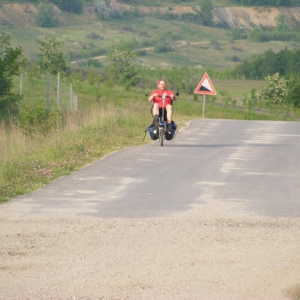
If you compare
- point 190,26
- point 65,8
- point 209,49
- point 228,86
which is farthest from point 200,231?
point 190,26

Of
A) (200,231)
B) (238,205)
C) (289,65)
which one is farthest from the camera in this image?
(289,65)

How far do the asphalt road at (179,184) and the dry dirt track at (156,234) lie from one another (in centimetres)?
2

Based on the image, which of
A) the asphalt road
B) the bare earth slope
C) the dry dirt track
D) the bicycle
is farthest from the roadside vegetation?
the bare earth slope

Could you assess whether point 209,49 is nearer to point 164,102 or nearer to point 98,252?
point 164,102

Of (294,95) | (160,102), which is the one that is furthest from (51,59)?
(160,102)

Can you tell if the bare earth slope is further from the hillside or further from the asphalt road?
the asphalt road

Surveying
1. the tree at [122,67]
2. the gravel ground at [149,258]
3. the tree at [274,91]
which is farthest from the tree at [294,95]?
the gravel ground at [149,258]

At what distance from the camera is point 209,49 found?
152500 millimetres

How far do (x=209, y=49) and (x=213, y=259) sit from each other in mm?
146631

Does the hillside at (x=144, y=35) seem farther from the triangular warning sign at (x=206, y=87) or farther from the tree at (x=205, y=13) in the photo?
the triangular warning sign at (x=206, y=87)

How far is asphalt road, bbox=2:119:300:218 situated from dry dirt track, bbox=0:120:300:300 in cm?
2

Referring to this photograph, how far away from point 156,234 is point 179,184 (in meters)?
3.91

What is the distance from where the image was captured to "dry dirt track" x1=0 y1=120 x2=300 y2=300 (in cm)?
671

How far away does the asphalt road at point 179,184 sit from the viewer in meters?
10.4
